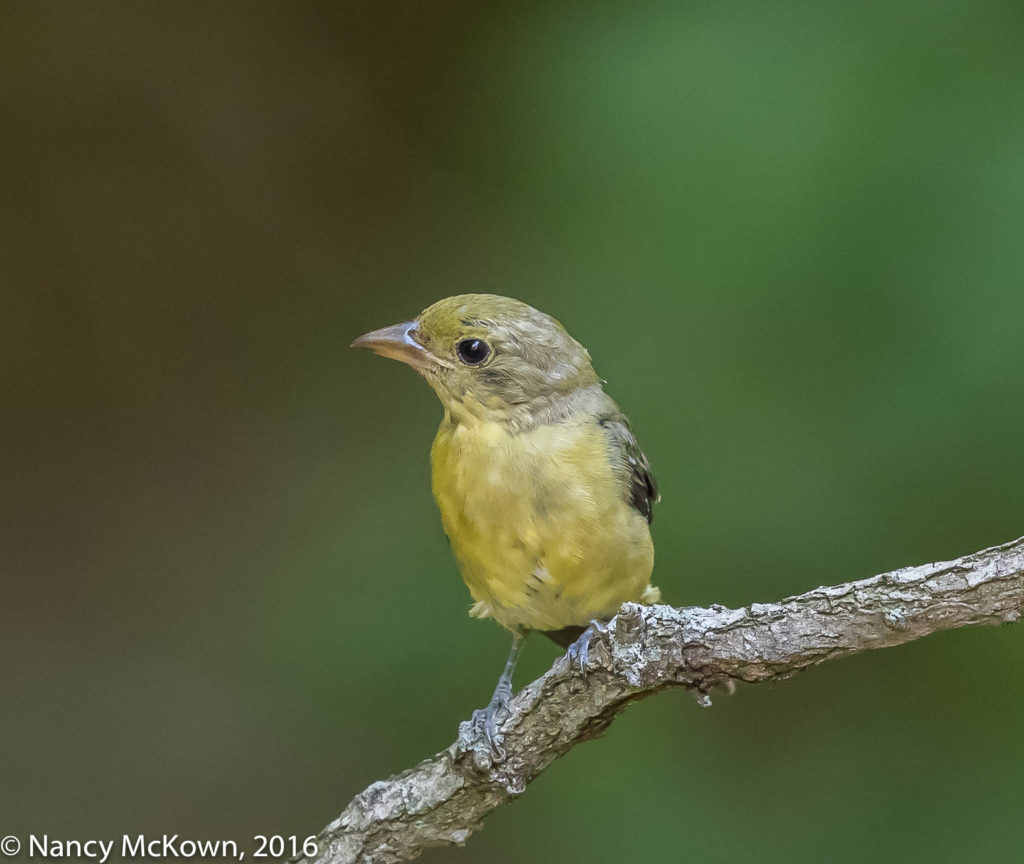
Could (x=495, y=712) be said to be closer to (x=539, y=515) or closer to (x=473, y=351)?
(x=539, y=515)

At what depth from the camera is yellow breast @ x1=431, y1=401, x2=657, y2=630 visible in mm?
3090

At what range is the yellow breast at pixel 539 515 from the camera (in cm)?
309

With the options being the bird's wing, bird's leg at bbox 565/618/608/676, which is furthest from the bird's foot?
the bird's wing

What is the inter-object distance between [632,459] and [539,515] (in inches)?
16.5

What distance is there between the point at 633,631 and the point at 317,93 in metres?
3.25

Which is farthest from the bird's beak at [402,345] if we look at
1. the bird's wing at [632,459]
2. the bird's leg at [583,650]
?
the bird's leg at [583,650]

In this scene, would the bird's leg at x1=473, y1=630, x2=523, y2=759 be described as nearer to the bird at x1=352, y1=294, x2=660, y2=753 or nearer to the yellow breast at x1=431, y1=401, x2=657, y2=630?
the bird at x1=352, y1=294, x2=660, y2=753

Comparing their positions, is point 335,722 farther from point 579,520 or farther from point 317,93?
point 317,93

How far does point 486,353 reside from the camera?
3.12 metres

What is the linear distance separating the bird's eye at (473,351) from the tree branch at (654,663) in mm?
794

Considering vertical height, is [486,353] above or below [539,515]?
above

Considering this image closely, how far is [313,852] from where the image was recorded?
10.4 feet

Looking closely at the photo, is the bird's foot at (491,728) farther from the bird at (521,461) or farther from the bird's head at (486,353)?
the bird's head at (486,353)

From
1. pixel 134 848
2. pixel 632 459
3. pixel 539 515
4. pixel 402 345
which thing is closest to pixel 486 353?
pixel 402 345
